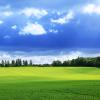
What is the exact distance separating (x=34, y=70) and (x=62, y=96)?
62.3 meters

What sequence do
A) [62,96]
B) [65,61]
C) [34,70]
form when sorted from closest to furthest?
[62,96] < [34,70] < [65,61]

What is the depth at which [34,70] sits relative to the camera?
291 ft

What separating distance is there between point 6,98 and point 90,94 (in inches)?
260

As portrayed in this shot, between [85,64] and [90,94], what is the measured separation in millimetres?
88855

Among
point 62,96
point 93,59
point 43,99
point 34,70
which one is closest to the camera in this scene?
point 43,99

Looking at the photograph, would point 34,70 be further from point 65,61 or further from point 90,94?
point 90,94

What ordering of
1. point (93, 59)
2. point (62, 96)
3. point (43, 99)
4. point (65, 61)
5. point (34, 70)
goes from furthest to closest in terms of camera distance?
point (65, 61) → point (93, 59) → point (34, 70) → point (62, 96) → point (43, 99)

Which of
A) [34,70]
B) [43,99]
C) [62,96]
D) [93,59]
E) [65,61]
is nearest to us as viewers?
[43,99]

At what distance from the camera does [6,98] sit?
2511cm

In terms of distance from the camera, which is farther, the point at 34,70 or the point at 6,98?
the point at 34,70

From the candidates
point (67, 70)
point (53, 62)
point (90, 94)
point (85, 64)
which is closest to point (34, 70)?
point (67, 70)

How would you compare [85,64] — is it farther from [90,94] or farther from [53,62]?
[90,94]

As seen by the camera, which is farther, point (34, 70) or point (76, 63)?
point (76, 63)

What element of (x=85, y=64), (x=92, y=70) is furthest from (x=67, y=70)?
(x=85, y=64)
